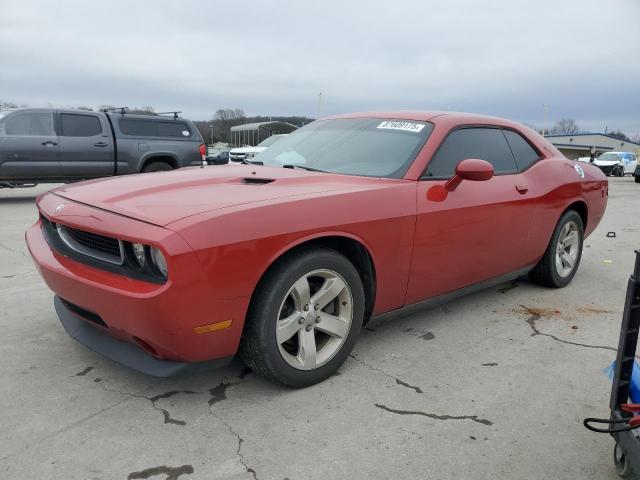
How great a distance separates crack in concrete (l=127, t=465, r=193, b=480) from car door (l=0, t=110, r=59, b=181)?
9.07 m

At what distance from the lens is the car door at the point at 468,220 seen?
3.10 metres

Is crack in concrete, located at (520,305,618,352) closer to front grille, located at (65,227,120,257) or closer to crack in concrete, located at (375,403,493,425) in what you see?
crack in concrete, located at (375,403,493,425)

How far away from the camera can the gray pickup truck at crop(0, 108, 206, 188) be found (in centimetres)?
938

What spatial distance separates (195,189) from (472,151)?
2009 millimetres

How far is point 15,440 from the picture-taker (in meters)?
2.15

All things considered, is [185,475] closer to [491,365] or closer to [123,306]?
[123,306]

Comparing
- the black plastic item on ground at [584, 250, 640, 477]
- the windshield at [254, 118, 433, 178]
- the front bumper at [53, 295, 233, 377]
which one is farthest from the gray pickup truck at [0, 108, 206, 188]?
the black plastic item on ground at [584, 250, 640, 477]

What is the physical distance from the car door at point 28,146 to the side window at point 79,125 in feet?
0.68

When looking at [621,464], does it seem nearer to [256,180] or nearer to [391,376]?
[391,376]

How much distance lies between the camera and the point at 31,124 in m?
9.56

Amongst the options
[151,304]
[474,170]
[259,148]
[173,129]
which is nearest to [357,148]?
[474,170]

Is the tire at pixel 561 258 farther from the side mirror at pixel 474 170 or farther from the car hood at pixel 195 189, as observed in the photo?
the car hood at pixel 195 189

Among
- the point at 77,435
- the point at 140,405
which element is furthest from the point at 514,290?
the point at 77,435

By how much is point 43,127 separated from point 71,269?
337 inches
